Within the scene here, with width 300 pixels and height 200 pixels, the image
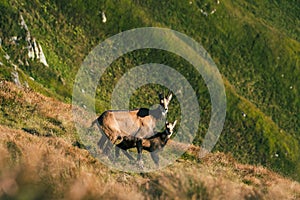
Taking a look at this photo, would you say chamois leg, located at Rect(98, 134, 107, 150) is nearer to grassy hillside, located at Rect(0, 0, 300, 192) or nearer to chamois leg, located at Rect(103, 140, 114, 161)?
chamois leg, located at Rect(103, 140, 114, 161)

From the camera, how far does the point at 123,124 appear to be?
757 inches

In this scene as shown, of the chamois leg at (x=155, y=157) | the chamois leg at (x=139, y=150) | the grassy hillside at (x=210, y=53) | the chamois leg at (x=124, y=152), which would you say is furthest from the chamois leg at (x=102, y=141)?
the grassy hillside at (x=210, y=53)

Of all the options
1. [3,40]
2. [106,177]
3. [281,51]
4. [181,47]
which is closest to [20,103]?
[106,177]

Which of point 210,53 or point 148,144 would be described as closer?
point 148,144

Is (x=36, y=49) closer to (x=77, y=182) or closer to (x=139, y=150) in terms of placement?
(x=139, y=150)

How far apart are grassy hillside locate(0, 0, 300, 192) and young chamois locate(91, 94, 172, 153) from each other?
15.2 m

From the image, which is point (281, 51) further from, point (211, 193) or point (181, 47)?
point (211, 193)

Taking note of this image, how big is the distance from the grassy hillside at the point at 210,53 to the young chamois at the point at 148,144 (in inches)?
631

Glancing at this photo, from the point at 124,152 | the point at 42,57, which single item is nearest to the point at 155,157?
the point at 124,152

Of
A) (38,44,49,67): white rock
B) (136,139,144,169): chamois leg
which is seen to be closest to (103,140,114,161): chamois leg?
(136,139,144,169): chamois leg

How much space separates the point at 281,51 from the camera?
8088cm

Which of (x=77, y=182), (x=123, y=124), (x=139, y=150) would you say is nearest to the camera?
(x=77, y=182)

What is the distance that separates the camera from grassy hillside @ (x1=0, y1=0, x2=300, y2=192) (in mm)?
46787

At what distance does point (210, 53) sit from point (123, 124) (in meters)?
56.1
